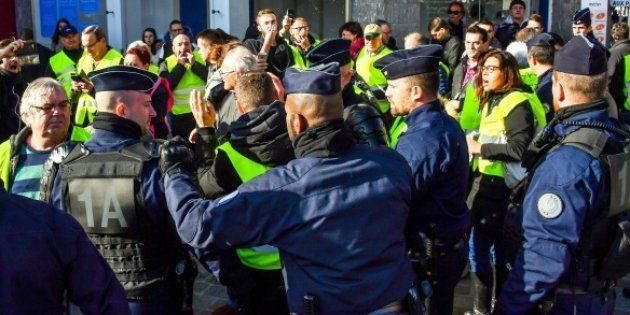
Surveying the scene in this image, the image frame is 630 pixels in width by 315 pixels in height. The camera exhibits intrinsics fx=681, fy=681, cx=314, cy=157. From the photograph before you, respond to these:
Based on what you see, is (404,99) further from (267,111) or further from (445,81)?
(445,81)

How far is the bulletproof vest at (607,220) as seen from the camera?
2.77m

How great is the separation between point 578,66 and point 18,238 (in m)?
2.32

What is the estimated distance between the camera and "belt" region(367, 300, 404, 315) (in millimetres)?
2516

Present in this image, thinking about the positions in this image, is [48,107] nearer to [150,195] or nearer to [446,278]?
[150,195]

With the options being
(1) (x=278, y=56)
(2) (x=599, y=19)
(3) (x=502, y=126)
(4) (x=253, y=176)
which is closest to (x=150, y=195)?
(4) (x=253, y=176)

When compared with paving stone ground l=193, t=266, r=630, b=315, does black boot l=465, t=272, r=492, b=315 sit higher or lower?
higher

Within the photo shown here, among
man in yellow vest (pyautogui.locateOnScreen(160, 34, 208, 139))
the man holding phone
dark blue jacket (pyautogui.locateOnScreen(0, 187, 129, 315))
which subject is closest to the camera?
dark blue jacket (pyautogui.locateOnScreen(0, 187, 129, 315))

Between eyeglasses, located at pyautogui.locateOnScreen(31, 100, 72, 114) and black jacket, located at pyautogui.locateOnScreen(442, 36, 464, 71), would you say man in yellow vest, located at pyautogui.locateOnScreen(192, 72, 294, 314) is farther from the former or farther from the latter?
black jacket, located at pyautogui.locateOnScreen(442, 36, 464, 71)

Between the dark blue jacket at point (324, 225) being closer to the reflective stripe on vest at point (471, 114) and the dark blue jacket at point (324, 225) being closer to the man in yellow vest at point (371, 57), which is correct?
the reflective stripe on vest at point (471, 114)

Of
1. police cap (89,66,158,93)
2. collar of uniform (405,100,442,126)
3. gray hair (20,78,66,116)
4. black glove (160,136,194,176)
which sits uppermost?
police cap (89,66,158,93)

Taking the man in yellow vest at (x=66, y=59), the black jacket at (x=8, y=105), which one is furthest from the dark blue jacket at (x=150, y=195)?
the man in yellow vest at (x=66, y=59)

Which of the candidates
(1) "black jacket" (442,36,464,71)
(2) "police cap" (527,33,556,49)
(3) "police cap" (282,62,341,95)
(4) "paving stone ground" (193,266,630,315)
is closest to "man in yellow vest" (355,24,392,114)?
(1) "black jacket" (442,36,464,71)

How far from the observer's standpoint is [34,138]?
3.60 m

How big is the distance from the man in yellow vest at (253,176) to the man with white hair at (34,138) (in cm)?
96
